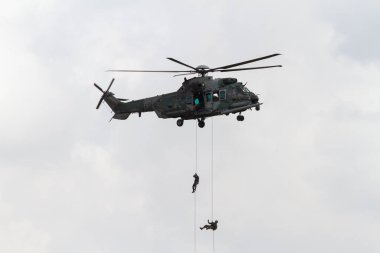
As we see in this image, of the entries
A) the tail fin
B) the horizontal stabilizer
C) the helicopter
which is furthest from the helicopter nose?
the tail fin

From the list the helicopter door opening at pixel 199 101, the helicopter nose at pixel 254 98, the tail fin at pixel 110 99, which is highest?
the tail fin at pixel 110 99

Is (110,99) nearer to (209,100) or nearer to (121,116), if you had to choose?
(121,116)

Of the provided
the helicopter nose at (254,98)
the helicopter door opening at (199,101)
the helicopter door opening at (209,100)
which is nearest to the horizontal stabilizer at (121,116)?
the helicopter door opening at (199,101)

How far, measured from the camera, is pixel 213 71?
59.8 m

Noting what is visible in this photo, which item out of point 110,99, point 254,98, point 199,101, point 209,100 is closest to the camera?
point 254,98

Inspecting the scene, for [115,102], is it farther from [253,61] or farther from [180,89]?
[253,61]

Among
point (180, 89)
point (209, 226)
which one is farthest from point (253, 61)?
point (209, 226)

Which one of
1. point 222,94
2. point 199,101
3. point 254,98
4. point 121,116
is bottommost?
point 254,98

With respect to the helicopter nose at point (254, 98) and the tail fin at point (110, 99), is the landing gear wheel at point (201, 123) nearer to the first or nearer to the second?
the helicopter nose at point (254, 98)

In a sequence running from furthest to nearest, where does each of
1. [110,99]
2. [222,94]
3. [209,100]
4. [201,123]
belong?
[110,99] → [201,123] → [209,100] → [222,94]

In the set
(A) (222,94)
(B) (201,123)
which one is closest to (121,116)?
(B) (201,123)

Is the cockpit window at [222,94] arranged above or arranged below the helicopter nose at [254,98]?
above

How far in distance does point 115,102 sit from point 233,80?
40.7ft

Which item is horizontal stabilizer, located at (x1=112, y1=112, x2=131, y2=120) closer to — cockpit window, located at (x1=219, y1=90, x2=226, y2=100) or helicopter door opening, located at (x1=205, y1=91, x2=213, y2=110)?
helicopter door opening, located at (x1=205, y1=91, x2=213, y2=110)
